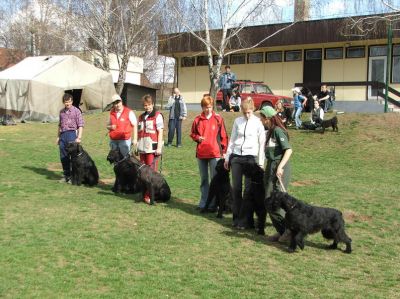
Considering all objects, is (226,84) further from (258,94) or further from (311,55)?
(311,55)

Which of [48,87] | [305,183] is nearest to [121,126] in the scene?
[305,183]

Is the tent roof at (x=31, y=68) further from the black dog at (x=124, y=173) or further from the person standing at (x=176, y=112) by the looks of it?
the black dog at (x=124, y=173)

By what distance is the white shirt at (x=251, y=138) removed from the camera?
22.8ft

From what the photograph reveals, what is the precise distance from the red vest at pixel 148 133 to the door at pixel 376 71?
788 inches

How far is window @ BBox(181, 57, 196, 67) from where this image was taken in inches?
1276

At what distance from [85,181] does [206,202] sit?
10.1ft

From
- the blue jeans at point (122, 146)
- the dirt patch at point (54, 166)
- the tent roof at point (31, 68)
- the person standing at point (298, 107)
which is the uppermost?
the tent roof at point (31, 68)

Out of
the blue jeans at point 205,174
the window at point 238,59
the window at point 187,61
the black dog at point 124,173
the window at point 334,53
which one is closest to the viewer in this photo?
the blue jeans at point 205,174

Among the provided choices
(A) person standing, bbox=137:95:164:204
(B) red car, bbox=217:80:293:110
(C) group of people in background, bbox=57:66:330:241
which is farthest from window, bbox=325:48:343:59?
(A) person standing, bbox=137:95:164:204

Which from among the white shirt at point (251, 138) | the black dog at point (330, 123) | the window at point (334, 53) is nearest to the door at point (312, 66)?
the window at point (334, 53)

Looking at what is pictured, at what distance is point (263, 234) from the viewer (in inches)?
271

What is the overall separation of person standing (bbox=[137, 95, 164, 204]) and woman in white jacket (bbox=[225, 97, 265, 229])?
1784 millimetres

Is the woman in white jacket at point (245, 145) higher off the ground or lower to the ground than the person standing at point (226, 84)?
lower

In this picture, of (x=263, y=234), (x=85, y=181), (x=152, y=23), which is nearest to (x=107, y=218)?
(x=263, y=234)
